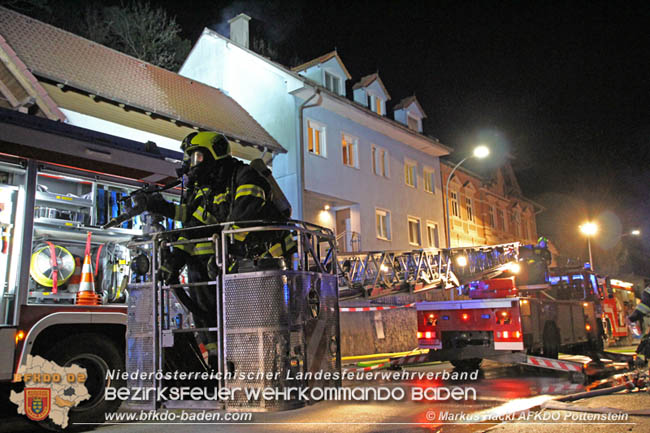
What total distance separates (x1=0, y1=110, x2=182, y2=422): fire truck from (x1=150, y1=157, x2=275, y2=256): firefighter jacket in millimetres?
1137

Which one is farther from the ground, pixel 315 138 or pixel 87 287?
pixel 315 138

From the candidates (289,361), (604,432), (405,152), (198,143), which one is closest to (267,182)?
(198,143)

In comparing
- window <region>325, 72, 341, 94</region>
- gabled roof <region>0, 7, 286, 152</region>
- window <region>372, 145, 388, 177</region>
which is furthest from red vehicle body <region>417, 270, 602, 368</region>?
window <region>325, 72, 341, 94</region>

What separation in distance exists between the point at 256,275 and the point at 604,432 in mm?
3492

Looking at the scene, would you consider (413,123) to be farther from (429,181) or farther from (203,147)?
(203,147)

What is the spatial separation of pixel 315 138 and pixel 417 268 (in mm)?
9105

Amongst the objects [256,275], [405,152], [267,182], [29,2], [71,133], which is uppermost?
[29,2]

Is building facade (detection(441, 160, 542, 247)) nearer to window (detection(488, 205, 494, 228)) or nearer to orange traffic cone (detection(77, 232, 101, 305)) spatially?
window (detection(488, 205, 494, 228))

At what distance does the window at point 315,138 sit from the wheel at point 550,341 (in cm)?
916

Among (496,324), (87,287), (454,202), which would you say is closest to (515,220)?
(454,202)

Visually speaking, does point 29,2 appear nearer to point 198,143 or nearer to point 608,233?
point 198,143

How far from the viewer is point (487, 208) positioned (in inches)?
1169

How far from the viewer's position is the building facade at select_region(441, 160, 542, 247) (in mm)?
26328

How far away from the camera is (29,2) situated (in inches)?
816
